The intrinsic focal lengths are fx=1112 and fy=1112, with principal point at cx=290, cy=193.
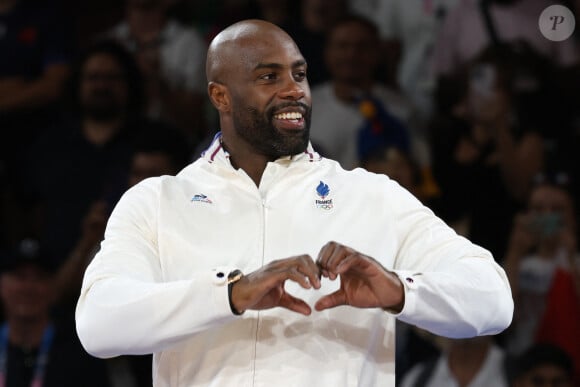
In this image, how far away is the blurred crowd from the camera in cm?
568

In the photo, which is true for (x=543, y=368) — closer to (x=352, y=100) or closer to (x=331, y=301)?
(x=352, y=100)

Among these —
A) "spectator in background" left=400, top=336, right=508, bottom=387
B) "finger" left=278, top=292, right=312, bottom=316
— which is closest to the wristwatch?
"finger" left=278, top=292, right=312, bottom=316

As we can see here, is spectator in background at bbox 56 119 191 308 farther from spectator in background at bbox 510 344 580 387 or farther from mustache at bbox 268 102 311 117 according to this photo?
mustache at bbox 268 102 311 117

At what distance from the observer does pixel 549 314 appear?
5.68 m

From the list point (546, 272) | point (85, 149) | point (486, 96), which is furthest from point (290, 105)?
point (85, 149)

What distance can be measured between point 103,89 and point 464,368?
2666 millimetres

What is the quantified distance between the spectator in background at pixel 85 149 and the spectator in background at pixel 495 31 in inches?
74.4

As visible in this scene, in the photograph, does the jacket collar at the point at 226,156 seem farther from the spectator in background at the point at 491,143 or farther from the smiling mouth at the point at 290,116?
the spectator in background at the point at 491,143

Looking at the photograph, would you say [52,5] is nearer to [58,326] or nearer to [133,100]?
[133,100]

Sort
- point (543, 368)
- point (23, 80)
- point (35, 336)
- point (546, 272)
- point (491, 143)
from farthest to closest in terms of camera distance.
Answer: point (23, 80)
point (491, 143)
point (35, 336)
point (546, 272)
point (543, 368)

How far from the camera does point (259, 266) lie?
10.5ft

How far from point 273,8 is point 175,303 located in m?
4.29

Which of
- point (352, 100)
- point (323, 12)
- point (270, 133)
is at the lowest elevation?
point (352, 100)

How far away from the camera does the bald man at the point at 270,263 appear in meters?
2.93
